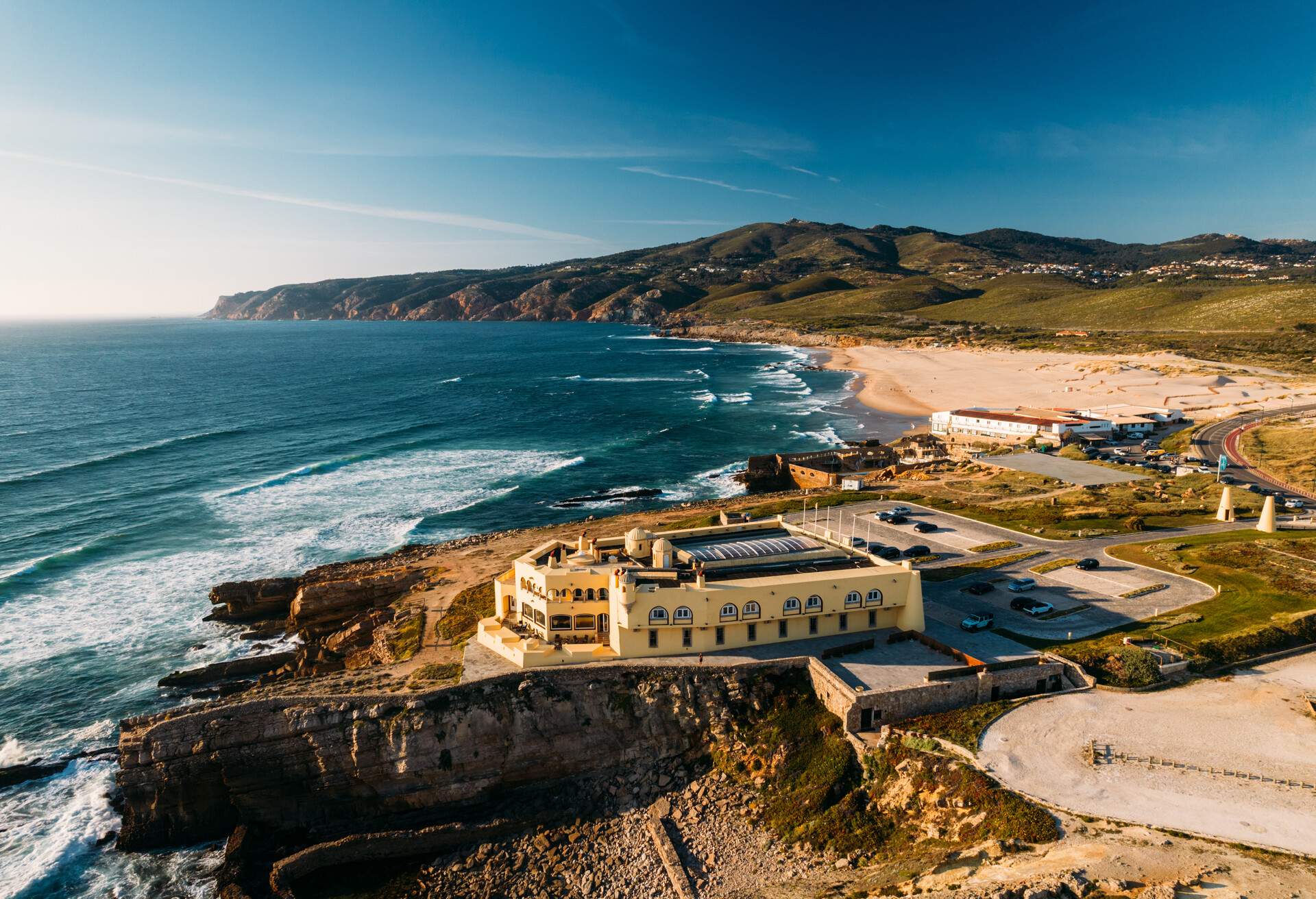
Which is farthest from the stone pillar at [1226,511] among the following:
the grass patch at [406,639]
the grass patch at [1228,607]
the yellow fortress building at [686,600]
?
the grass patch at [406,639]

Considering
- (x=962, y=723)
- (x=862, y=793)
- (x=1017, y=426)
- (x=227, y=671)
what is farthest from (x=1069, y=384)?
(x=227, y=671)

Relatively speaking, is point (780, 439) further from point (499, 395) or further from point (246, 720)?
point (246, 720)

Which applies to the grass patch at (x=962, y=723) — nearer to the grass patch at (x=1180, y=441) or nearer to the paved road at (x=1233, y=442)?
the paved road at (x=1233, y=442)

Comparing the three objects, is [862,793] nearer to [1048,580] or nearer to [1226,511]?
[1048,580]

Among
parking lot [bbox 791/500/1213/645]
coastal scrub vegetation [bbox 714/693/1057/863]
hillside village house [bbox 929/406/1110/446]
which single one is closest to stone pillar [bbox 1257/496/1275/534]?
parking lot [bbox 791/500/1213/645]

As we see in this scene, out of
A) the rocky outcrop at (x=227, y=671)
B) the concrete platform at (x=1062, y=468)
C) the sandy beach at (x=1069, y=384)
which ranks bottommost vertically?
the rocky outcrop at (x=227, y=671)

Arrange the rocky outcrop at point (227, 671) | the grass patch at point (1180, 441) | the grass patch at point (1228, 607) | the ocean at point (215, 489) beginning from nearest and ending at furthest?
the grass patch at point (1228, 607) < the ocean at point (215, 489) < the rocky outcrop at point (227, 671) < the grass patch at point (1180, 441)
